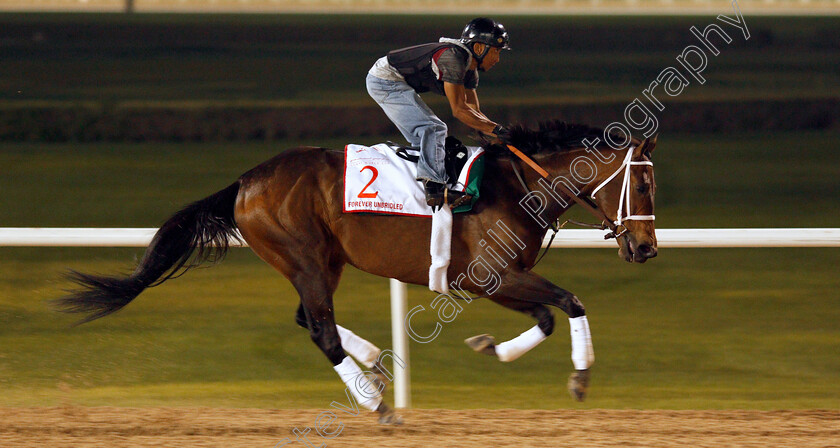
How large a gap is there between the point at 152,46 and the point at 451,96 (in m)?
25.5

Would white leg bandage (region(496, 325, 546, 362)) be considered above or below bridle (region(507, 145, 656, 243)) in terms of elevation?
below

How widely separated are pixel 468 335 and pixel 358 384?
2.68m

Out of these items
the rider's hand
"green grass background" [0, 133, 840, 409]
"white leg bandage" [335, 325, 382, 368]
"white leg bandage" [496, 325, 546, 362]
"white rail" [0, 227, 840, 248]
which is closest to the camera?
"white leg bandage" [496, 325, 546, 362]

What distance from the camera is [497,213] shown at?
4164 mm

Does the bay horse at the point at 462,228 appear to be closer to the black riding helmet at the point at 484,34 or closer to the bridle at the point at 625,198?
the bridle at the point at 625,198

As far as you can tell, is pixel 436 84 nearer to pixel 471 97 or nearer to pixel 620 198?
pixel 471 97

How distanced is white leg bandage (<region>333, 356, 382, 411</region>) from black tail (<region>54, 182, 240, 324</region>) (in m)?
0.72

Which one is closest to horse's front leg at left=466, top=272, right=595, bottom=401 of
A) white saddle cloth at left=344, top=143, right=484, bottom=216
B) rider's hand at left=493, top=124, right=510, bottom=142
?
white saddle cloth at left=344, top=143, right=484, bottom=216

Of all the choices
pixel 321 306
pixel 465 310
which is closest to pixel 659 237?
pixel 321 306

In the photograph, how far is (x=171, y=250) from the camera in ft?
14.7

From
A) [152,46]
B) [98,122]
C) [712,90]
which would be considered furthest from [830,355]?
[152,46]

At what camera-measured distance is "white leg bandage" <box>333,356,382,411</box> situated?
4215 millimetres

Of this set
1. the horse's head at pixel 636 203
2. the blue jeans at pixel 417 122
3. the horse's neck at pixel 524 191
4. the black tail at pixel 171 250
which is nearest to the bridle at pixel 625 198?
the horse's head at pixel 636 203

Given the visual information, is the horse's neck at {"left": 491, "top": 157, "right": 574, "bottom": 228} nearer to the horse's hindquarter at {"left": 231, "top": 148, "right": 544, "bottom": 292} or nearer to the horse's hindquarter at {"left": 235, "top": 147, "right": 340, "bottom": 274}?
the horse's hindquarter at {"left": 231, "top": 148, "right": 544, "bottom": 292}
